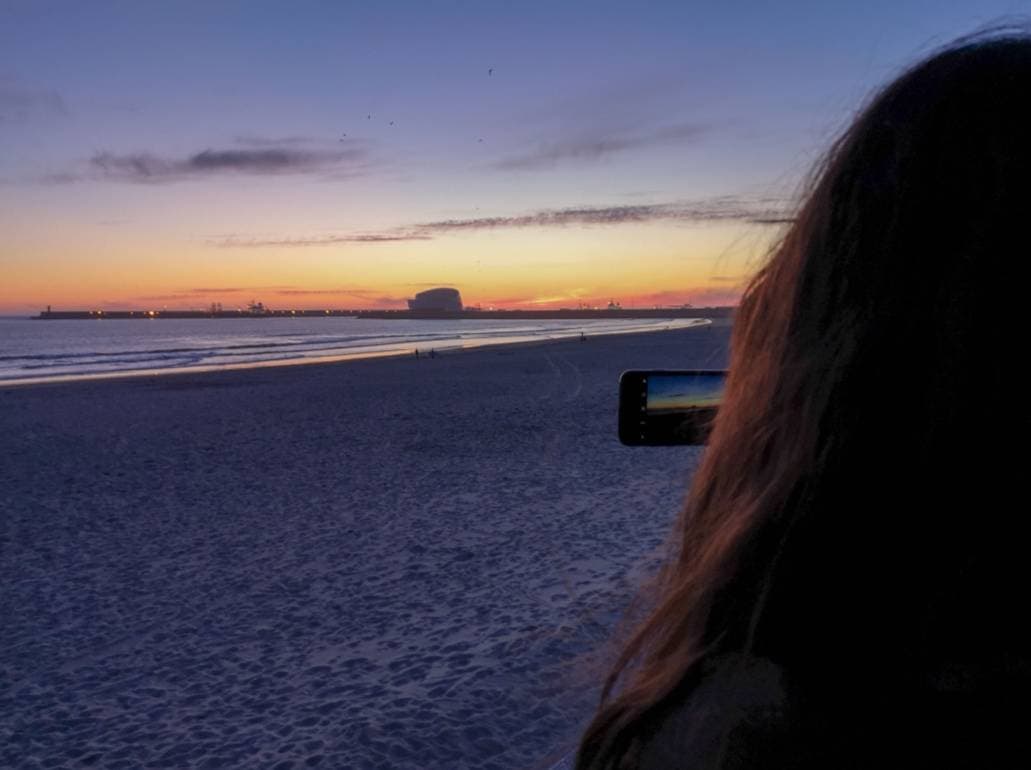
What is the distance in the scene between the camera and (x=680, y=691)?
760mm

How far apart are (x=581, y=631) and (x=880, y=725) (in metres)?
3.90

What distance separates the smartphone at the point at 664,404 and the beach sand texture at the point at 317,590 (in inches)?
4.4

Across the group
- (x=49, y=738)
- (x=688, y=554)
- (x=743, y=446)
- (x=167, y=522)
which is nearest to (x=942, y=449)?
(x=743, y=446)

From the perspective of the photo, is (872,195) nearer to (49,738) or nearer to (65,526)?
(49,738)

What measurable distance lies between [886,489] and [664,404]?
84 centimetres

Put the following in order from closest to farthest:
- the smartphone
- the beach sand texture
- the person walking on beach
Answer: the person walking on beach < the smartphone < the beach sand texture

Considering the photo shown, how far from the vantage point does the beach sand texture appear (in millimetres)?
3430

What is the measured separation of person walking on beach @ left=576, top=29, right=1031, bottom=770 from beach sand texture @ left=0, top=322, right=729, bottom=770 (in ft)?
2.11

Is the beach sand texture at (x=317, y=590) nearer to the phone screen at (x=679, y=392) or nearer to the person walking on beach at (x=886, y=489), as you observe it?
the phone screen at (x=679, y=392)

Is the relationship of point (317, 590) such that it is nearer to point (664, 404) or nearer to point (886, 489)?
point (664, 404)

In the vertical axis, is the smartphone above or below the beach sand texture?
above

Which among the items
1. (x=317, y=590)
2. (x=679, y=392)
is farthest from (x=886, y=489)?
(x=317, y=590)

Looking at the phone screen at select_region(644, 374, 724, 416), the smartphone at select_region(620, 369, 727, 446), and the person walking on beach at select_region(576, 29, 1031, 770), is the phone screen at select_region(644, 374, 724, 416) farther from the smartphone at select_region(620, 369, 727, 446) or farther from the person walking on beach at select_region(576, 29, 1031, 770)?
the person walking on beach at select_region(576, 29, 1031, 770)

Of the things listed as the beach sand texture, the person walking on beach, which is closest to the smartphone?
the beach sand texture
